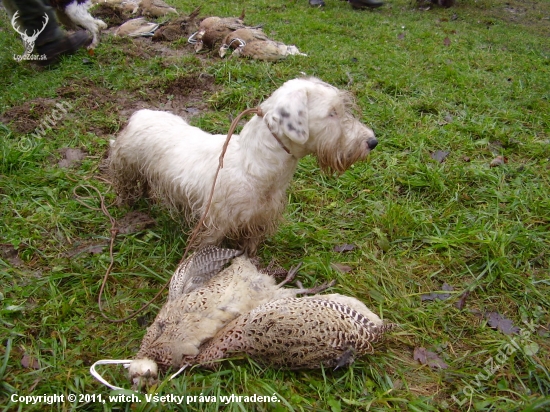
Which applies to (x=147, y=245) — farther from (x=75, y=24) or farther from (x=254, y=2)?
(x=254, y=2)

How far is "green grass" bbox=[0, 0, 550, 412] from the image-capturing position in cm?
253

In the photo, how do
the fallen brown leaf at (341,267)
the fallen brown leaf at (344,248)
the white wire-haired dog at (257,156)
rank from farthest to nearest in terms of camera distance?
the fallen brown leaf at (344,248)
the fallen brown leaf at (341,267)
the white wire-haired dog at (257,156)

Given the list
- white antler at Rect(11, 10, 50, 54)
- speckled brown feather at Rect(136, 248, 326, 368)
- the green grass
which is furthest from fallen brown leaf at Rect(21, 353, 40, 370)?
white antler at Rect(11, 10, 50, 54)

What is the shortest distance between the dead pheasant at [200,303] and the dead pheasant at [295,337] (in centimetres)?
9

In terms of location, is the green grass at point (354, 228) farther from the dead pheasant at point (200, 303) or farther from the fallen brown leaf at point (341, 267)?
the dead pheasant at point (200, 303)

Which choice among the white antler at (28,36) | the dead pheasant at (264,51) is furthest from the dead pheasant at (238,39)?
the white antler at (28,36)

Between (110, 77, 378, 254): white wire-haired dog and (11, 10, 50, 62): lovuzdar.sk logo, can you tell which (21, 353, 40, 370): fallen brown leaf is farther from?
(11, 10, 50, 62): lovuzdar.sk logo

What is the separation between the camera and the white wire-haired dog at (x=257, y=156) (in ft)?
9.45

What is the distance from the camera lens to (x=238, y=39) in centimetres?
684

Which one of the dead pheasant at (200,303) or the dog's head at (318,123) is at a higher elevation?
the dog's head at (318,123)

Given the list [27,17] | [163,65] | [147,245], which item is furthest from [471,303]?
[27,17]

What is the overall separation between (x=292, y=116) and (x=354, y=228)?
1481 mm

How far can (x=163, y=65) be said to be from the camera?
21.0 ft

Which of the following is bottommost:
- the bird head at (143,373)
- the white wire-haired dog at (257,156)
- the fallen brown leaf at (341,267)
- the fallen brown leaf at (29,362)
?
the fallen brown leaf at (29,362)
